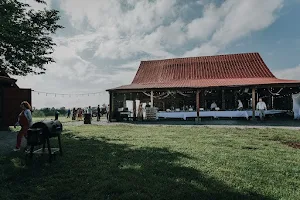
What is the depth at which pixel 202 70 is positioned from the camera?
27.9m

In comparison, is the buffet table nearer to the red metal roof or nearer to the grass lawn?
the red metal roof

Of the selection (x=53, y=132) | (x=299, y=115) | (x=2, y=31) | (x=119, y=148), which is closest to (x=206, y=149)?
(x=119, y=148)

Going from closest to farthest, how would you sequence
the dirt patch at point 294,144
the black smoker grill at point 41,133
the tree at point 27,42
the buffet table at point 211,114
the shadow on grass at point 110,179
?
the shadow on grass at point 110,179, the black smoker grill at point 41,133, the dirt patch at point 294,144, the tree at point 27,42, the buffet table at point 211,114

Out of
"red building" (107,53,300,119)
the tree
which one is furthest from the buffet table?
the tree

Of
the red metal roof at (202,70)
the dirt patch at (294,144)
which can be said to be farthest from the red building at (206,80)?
the dirt patch at (294,144)

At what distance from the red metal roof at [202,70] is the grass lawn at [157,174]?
17.5 meters

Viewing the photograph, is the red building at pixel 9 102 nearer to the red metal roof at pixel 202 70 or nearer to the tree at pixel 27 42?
the tree at pixel 27 42

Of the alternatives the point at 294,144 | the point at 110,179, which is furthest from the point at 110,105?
the point at 110,179

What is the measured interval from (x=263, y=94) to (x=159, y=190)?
2467 centimetres

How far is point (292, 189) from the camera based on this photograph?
15.8 feet

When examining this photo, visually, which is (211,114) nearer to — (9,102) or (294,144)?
(294,144)

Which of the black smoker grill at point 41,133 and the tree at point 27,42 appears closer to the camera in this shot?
the black smoker grill at point 41,133

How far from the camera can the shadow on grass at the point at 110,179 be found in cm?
456

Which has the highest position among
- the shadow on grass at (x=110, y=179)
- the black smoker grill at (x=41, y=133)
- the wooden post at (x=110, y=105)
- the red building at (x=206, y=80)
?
the red building at (x=206, y=80)
